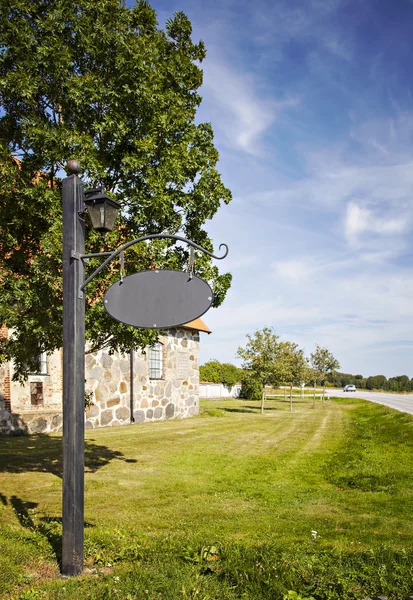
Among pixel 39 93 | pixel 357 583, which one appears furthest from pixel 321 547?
pixel 39 93

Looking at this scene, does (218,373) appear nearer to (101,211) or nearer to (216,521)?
(216,521)

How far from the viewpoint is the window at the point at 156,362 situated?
66.3ft

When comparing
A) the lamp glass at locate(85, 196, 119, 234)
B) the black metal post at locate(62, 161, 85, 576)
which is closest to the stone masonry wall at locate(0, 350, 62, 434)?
the black metal post at locate(62, 161, 85, 576)

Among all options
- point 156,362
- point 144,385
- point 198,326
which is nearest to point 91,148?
point 144,385

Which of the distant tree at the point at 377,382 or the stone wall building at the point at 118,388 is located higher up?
the stone wall building at the point at 118,388

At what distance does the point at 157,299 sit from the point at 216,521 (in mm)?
3244

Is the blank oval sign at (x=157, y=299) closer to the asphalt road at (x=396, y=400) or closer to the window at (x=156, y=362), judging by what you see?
the window at (x=156, y=362)

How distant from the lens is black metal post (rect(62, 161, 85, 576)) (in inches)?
181

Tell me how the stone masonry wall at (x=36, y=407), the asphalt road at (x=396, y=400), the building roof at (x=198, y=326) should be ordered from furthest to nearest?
the asphalt road at (x=396, y=400) < the building roof at (x=198, y=326) < the stone masonry wall at (x=36, y=407)

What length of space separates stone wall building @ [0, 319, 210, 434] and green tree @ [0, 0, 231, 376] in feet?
12.1

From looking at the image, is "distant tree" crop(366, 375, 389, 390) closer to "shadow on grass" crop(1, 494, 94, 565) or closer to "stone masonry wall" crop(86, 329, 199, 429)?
"stone masonry wall" crop(86, 329, 199, 429)

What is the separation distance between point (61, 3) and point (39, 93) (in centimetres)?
150

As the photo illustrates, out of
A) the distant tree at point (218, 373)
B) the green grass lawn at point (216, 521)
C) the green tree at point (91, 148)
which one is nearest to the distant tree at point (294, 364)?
the distant tree at point (218, 373)

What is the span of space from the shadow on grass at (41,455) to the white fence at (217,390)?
3000 cm
